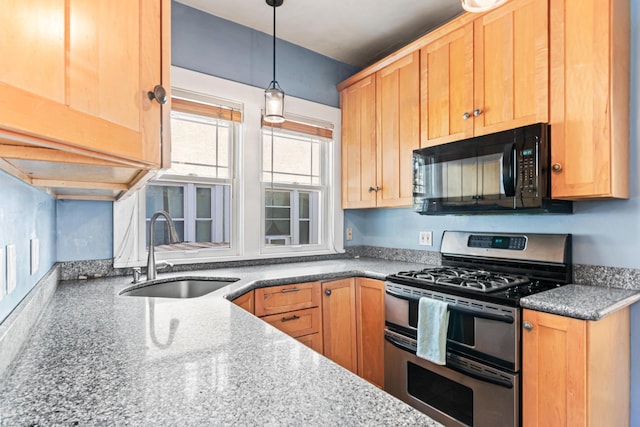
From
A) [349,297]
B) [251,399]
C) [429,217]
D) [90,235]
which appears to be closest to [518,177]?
[429,217]

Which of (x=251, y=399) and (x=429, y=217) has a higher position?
(x=429, y=217)

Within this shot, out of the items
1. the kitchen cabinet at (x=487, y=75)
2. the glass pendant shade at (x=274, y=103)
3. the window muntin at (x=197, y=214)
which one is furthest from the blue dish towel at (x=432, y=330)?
the window muntin at (x=197, y=214)

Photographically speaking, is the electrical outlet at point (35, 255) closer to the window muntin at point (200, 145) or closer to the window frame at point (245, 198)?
the window frame at point (245, 198)

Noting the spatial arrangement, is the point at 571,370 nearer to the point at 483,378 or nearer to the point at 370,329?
the point at 483,378

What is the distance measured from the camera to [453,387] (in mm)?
1764

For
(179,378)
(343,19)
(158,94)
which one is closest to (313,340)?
(179,378)

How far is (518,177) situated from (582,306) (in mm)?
693

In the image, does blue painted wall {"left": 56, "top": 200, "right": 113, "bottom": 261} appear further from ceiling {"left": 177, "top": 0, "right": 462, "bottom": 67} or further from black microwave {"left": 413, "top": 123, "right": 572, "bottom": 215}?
black microwave {"left": 413, "top": 123, "right": 572, "bottom": 215}

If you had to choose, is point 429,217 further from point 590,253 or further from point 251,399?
point 251,399

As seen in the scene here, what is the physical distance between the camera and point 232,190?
8.61ft

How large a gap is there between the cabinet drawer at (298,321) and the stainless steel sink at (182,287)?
1.21 ft

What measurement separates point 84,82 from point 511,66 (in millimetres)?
2040

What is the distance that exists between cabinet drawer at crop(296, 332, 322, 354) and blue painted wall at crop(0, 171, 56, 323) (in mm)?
1445

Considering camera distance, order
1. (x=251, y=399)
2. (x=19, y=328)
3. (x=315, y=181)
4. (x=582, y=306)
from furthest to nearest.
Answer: (x=315, y=181)
(x=582, y=306)
(x=19, y=328)
(x=251, y=399)
